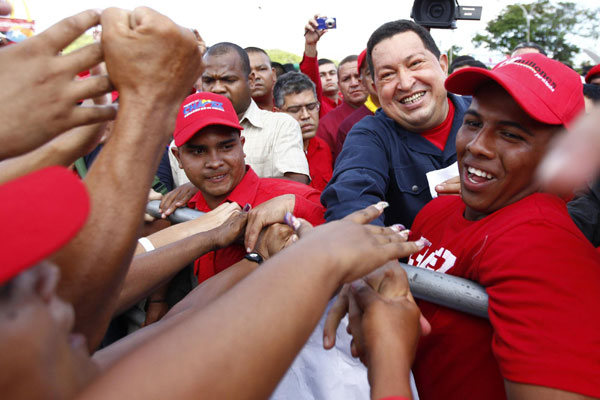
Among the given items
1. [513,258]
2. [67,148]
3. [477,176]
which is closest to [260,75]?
[477,176]

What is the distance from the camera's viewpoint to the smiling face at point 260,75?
200 inches

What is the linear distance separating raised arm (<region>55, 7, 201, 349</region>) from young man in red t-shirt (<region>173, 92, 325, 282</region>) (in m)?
1.50

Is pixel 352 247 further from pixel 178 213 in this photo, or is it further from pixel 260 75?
pixel 260 75

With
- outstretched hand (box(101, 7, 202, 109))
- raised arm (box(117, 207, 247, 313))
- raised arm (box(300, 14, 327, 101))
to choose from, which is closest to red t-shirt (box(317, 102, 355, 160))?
raised arm (box(300, 14, 327, 101))

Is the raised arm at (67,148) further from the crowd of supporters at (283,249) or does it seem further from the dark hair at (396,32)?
the dark hair at (396,32)

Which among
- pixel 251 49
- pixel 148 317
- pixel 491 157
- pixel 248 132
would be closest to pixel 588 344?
pixel 491 157

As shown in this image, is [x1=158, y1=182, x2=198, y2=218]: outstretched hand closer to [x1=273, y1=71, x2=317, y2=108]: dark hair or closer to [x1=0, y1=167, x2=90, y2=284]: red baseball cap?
[x1=0, y1=167, x2=90, y2=284]: red baseball cap

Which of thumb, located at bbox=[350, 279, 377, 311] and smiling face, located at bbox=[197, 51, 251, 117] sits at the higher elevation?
thumb, located at bbox=[350, 279, 377, 311]

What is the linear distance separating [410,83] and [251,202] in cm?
102

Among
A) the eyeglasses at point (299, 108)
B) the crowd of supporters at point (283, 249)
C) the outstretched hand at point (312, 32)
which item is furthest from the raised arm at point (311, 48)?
the crowd of supporters at point (283, 249)

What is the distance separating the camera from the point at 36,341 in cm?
62

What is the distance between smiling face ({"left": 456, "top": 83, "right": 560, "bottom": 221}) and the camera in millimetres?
1539

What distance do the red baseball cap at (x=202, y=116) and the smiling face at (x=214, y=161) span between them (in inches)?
2.2

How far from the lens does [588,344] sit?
1.05 meters
